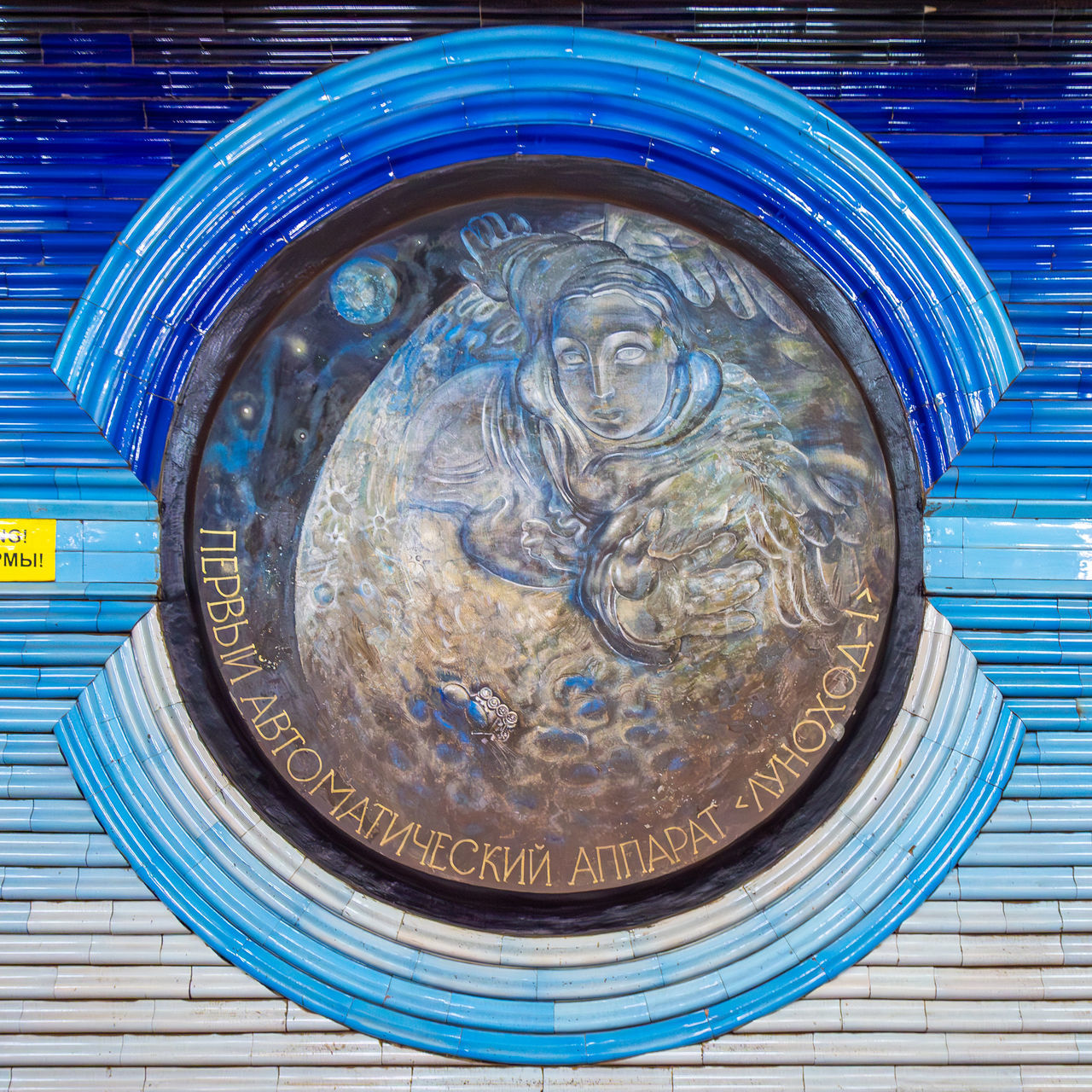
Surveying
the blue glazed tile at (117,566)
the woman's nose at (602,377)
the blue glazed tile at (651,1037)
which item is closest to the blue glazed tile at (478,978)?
Answer: the blue glazed tile at (651,1037)

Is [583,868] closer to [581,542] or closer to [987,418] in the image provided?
[581,542]

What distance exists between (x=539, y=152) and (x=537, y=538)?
1.84m

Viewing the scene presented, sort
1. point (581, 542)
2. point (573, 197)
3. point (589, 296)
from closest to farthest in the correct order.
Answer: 1. point (573, 197)
2. point (589, 296)
3. point (581, 542)

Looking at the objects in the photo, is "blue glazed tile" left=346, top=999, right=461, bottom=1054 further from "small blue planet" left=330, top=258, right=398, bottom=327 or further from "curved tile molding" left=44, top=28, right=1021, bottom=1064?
"small blue planet" left=330, top=258, right=398, bottom=327

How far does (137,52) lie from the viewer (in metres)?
3.45

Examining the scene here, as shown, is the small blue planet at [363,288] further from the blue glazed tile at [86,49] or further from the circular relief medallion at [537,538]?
the blue glazed tile at [86,49]

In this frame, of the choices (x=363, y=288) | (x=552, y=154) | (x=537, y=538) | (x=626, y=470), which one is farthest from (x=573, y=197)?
(x=537, y=538)

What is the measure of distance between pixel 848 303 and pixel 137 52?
3.45 m

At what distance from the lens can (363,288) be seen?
373 centimetres

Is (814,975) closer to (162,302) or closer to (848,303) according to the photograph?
(848,303)

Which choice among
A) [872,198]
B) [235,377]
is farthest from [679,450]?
[235,377]

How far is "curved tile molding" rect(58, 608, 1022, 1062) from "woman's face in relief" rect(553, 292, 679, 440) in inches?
67.4

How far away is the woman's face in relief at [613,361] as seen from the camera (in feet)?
12.5

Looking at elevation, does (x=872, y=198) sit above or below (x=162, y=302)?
above
